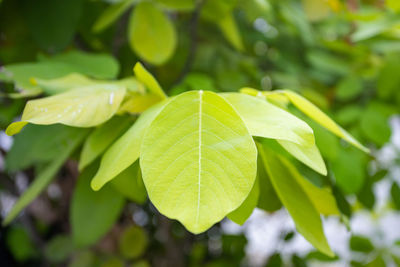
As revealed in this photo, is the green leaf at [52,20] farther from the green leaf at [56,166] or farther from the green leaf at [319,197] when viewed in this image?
the green leaf at [319,197]

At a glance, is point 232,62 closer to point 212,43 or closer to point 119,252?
point 212,43

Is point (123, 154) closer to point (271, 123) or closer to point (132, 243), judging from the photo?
point (271, 123)

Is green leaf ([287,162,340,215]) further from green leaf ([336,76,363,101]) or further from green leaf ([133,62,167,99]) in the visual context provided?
green leaf ([336,76,363,101])

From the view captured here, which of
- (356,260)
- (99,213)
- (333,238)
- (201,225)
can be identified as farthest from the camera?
(333,238)

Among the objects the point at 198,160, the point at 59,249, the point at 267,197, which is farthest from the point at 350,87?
the point at 59,249

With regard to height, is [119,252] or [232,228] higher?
[119,252]

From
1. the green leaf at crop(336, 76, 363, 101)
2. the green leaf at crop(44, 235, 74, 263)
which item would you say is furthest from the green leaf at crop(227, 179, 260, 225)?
the green leaf at crop(44, 235, 74, 263)

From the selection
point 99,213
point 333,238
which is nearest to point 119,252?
point 99,213
